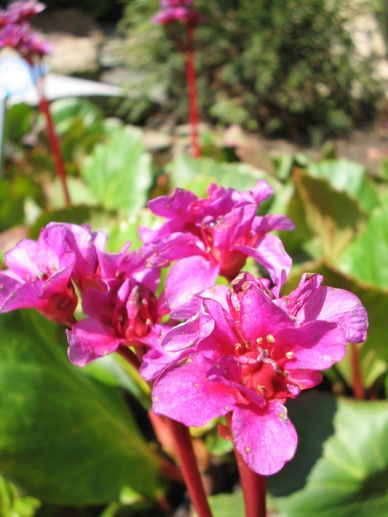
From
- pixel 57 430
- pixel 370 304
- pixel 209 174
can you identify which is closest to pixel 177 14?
pixel 209 174

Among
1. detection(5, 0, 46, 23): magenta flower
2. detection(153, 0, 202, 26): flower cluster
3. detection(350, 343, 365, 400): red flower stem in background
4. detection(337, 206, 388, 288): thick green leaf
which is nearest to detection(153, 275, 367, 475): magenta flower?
detection(350, 343, 365, 400): red flower stem in background

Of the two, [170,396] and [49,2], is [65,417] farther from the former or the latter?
[49,2]

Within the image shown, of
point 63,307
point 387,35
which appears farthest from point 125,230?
point 387,35

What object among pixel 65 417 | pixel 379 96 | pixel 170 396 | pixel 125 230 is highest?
pixel 170 396

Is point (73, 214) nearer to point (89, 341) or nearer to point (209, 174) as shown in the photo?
point (209, 174)

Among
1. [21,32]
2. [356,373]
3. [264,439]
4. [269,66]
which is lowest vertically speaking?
[269,66]

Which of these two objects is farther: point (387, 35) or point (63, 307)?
point (387, 35)

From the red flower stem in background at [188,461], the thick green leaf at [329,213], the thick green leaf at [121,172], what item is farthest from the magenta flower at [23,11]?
the red flower stem in background at [188,461]

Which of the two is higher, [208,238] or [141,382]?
[208,238]

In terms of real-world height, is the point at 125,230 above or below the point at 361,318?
below
